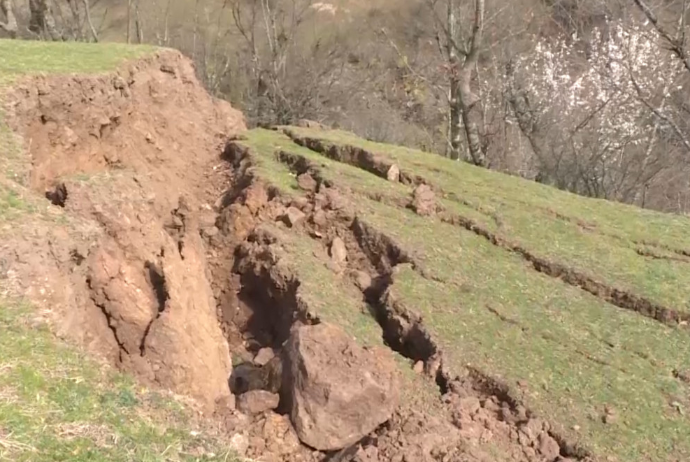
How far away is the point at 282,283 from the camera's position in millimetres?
8391

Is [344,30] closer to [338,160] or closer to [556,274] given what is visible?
[338,160]

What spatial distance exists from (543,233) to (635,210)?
2.23 metres

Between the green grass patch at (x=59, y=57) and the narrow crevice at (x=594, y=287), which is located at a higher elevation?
the green grass patch at (x=59, y=57)

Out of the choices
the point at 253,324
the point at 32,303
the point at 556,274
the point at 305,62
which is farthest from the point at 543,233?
the point at 305,62

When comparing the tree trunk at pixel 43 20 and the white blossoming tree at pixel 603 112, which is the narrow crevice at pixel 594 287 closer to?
the white blossoming tree at pixel 603 112

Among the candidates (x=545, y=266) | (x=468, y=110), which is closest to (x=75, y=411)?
(x=545, y=266)

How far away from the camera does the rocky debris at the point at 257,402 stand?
6555 millimetres

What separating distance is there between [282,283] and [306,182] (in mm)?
2012

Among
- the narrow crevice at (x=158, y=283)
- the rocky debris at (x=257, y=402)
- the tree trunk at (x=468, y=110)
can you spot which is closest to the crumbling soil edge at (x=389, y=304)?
the rocky debris at (x=257, y=402)

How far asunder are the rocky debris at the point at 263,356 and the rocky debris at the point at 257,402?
1.01 m

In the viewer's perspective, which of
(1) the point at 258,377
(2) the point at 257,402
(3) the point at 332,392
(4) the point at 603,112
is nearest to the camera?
(3) the point at 332,392

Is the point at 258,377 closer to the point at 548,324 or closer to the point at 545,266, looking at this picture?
the point at 548,324

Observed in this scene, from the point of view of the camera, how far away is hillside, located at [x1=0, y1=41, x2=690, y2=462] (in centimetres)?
516

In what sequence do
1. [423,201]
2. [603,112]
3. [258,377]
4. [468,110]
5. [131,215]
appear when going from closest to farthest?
1. [258,377]
2. [131,215]
3. [423,201]
4. [468,110]
5. [603,112]
